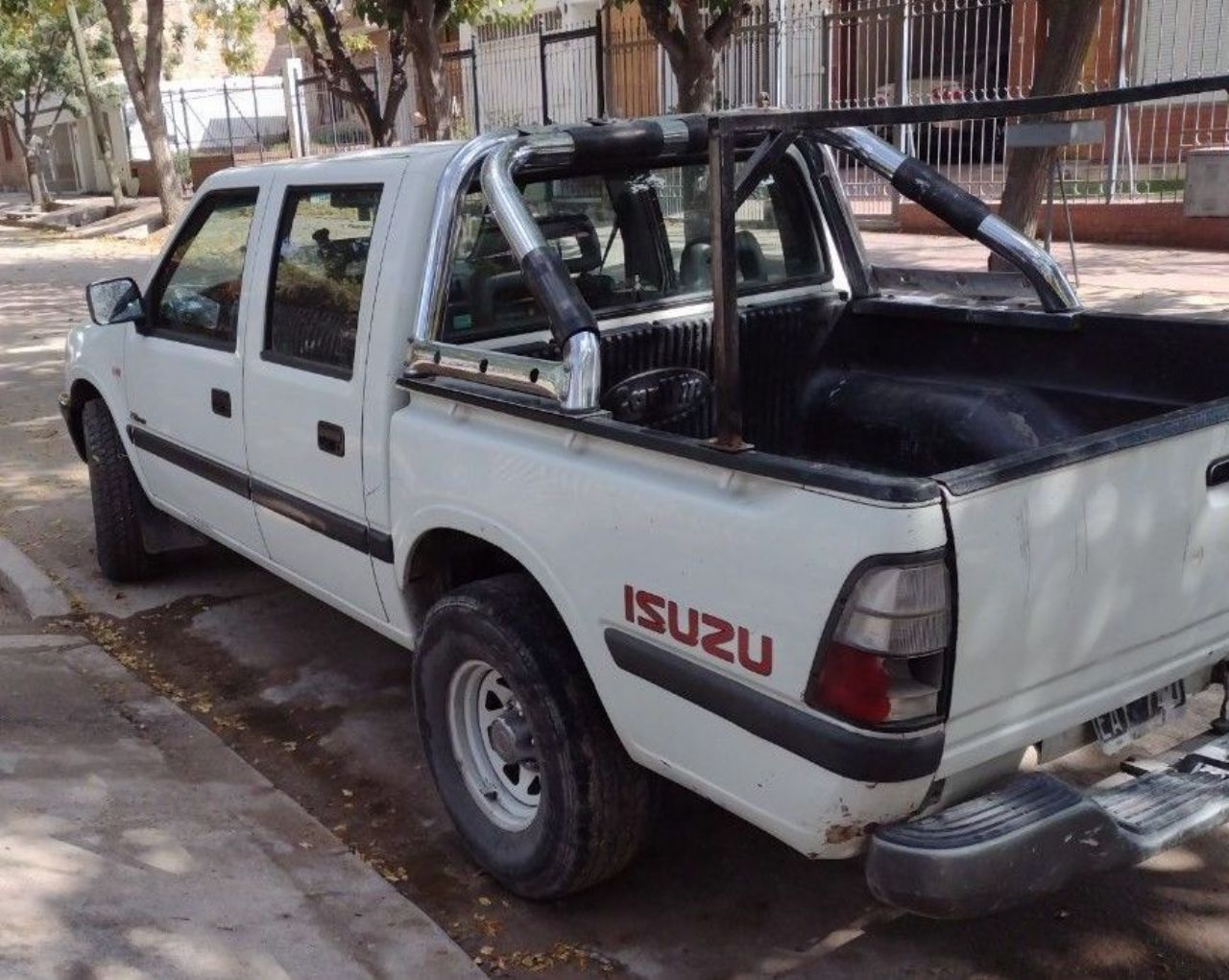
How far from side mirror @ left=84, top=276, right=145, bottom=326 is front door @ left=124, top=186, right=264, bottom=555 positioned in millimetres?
50

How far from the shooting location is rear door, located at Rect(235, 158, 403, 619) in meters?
3.83

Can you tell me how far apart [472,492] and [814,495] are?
1.12 metres

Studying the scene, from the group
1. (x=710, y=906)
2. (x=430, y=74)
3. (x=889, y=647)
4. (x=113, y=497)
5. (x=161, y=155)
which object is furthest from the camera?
(x=161, y=155)

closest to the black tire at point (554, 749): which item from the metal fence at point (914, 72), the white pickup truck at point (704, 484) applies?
the white pickup truck at point (704, 484)

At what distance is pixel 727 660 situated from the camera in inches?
105

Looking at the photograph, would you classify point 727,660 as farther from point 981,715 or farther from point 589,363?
point 589,363

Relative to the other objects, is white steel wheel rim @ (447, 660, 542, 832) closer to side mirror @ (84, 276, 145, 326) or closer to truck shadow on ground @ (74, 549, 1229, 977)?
truck shadow on ground @ (74, 549, 1229, 977)

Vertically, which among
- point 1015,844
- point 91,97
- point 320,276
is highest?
point 91,97

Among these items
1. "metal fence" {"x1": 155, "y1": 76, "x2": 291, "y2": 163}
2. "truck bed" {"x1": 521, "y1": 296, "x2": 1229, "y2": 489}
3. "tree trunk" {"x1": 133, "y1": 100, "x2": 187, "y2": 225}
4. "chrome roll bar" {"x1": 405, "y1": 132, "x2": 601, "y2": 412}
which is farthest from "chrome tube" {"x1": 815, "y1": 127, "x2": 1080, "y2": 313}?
"metal fence" {"x1": 155, "y1": 76, "x2": 291, "y2": 163}

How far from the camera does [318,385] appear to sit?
3.94 meters

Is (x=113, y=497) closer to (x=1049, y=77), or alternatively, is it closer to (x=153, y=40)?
(x=1049, y=77)

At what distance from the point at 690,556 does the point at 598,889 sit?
1.23 meters

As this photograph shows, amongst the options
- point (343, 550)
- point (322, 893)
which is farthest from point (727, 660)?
point (343, 550)

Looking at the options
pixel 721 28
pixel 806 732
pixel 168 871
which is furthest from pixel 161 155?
pixel 806 732
